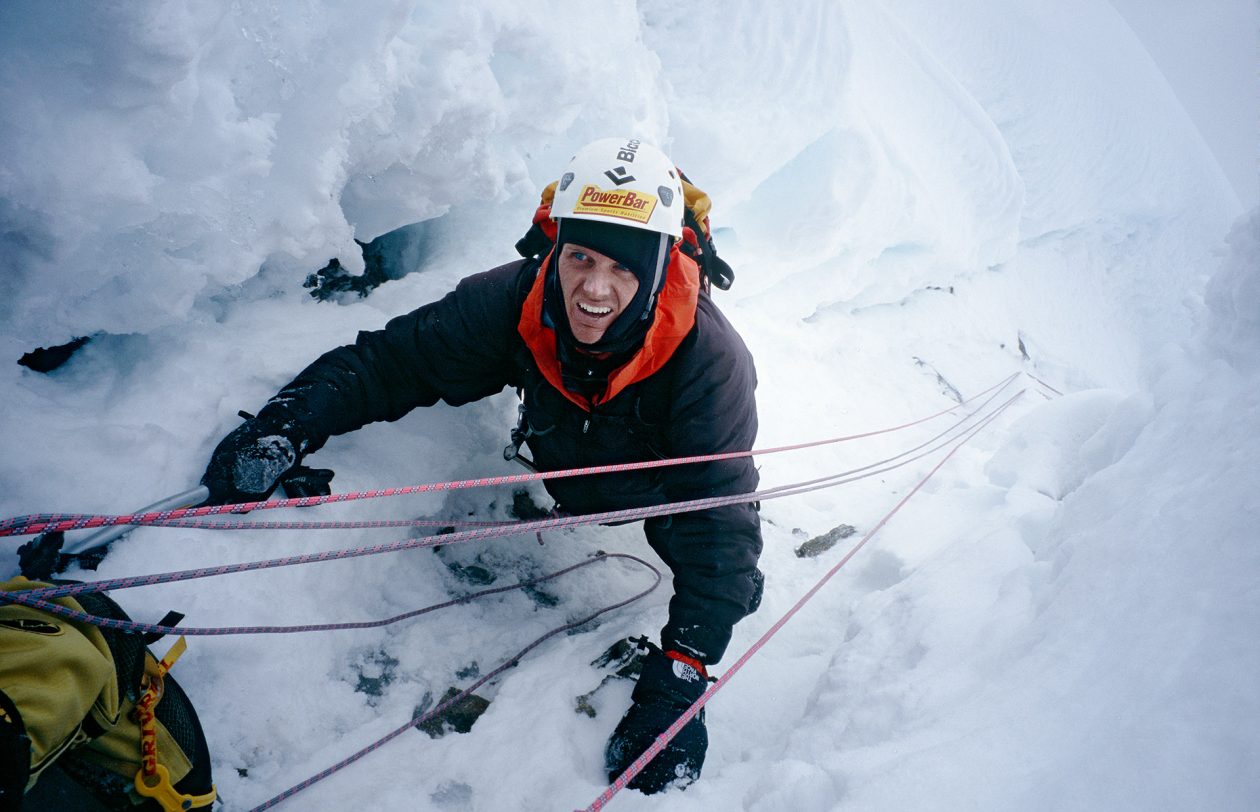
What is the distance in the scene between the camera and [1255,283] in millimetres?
→ 1537

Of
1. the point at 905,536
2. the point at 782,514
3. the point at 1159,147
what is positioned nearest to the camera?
the point at 905,536

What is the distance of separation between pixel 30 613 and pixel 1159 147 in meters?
16.1

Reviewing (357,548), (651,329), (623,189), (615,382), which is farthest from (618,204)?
(357,548)

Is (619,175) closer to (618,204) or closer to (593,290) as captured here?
(618,204)

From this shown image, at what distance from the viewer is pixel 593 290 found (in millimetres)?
1845

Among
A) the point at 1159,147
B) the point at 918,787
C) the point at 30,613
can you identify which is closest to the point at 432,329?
the point at 30,613

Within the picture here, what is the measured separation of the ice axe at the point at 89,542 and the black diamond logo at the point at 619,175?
1454mm

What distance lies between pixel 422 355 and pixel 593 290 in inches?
29.8

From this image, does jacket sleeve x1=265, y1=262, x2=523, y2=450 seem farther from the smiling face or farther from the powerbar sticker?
the powerbar sticker

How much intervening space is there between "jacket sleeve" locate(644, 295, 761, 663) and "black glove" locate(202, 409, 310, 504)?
1300 mm

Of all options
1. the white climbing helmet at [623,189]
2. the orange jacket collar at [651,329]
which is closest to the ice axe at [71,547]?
the orange jacket collar at [651,329]

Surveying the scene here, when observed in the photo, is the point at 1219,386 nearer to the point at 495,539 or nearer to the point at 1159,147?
the point at 495,539

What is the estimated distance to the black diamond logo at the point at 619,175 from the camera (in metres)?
1.91

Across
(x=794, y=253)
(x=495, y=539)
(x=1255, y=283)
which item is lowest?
(x=495, y=539)
